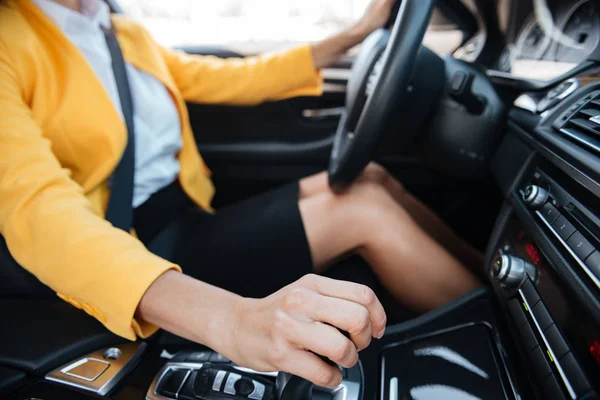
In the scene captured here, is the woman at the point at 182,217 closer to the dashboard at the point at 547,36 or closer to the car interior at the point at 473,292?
the car interior at the point at 473,292

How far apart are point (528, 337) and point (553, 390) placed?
8cm

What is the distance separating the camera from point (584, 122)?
0.53 metres

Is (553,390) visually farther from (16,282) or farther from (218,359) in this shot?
(16,282)

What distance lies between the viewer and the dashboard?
2.45ft

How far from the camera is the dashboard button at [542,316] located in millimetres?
490

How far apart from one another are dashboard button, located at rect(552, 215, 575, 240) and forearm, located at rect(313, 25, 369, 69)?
70 centimetres

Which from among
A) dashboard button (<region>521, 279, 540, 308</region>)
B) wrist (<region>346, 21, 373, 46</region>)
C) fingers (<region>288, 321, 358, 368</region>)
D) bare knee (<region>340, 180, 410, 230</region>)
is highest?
wrist (<region>346, 21, 373, 46</region>)

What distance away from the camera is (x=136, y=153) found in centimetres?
81

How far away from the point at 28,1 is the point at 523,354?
93 centimetres

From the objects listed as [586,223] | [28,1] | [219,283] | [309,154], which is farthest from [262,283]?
[309,154]

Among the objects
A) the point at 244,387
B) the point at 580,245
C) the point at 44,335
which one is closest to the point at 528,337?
the point at 580,245

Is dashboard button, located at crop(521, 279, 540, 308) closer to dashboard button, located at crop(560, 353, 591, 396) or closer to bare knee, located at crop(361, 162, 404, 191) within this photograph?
dashboard button, located at crop(560, 353, 591, 396)

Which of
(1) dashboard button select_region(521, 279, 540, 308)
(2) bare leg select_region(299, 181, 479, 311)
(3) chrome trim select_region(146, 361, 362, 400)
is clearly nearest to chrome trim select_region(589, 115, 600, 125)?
(1) dashboard button select_region(521, 279, 540, 308)

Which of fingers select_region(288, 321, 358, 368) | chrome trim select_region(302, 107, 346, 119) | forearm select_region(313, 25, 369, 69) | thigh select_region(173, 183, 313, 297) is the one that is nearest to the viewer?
fingers select_region(288, 321, 358, 368)
